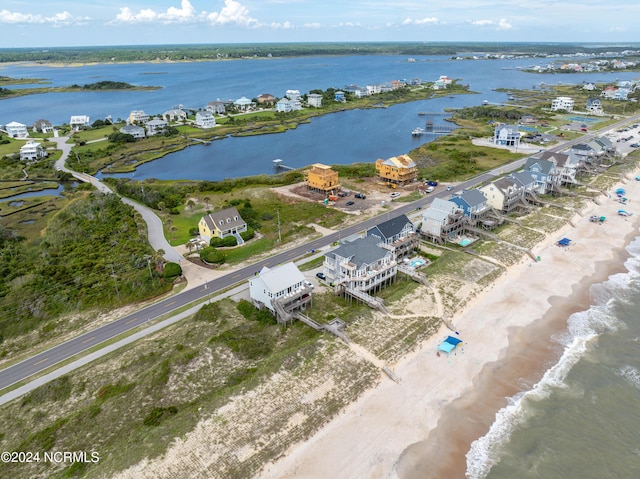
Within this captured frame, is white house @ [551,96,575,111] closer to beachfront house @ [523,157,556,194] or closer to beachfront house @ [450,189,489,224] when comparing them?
beachfront house @ [523,157,556,194]

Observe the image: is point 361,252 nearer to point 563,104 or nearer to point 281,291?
point 281,291

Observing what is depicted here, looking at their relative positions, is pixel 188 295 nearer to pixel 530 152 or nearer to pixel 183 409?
pixel 183 409

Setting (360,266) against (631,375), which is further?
(360,266)

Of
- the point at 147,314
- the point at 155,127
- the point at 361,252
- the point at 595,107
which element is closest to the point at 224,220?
the point at 147,314

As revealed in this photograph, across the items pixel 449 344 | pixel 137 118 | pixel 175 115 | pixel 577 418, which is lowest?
pixel 577 418

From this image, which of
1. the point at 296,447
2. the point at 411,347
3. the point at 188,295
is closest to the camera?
the point at 296,447

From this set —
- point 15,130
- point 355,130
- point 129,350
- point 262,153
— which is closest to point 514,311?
point 129,350

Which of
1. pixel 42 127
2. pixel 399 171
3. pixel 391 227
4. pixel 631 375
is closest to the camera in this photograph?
pixel 631 375

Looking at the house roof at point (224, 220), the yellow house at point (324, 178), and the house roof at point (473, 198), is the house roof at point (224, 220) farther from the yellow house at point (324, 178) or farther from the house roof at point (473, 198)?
the house roof at point (473, 198)
